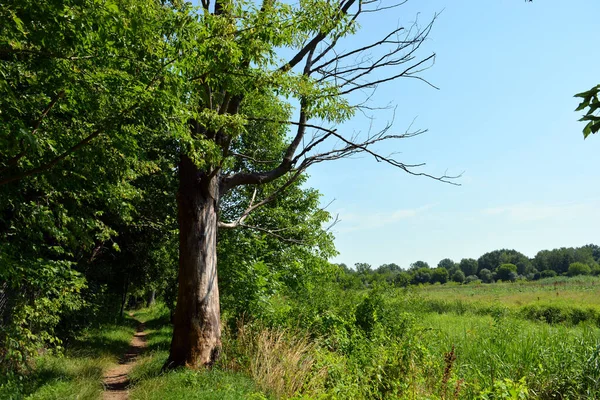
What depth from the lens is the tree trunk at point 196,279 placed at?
828 centimetres

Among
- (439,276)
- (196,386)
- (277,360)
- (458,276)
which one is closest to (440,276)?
(439,276)

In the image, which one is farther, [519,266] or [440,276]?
[519,266]

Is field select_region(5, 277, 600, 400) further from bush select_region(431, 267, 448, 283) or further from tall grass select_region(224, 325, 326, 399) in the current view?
bush select_region(431, 267, 448, 283)

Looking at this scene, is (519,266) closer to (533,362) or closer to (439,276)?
(439,276)

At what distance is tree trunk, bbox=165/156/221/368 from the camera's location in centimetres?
828

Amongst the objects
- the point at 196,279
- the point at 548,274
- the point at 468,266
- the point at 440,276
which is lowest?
the point at 196,279

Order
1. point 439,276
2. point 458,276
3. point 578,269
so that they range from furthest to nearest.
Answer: point 458,276, point 439,276, point 578,269

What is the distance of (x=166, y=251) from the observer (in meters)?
17.8

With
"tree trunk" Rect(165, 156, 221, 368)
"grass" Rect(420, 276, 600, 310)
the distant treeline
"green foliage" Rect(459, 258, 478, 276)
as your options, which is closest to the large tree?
"tree trunk" Rect(165, 156, 221, 368)

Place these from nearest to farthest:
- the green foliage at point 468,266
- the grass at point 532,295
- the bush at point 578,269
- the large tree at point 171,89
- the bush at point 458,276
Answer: the large tree at point 171,89
the grass at point 532,295
the bush at point 578,269
the bush at point 458,276
the green foliage at point 468,266

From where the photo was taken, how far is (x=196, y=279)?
8.53 meters

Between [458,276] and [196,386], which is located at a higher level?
[458,276]

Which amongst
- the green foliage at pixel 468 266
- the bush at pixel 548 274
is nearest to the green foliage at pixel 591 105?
the bush at pixel 548 274

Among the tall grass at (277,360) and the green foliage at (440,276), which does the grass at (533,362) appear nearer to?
the tall grass at (277,360)
